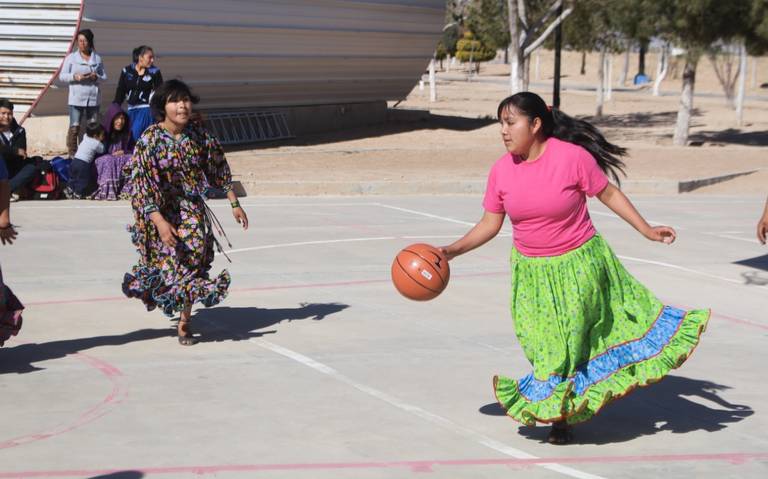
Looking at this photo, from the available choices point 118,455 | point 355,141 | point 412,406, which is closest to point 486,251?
point 412,406

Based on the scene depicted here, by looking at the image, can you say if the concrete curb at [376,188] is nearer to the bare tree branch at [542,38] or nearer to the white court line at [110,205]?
the white court line at [110,205]

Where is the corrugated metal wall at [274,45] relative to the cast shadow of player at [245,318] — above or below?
above

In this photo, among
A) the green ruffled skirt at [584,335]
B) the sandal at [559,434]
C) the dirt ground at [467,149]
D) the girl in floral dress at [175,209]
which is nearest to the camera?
the green ruffled skirt at [584,335]

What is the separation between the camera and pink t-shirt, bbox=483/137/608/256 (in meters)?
6.50

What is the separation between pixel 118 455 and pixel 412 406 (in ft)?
6.14

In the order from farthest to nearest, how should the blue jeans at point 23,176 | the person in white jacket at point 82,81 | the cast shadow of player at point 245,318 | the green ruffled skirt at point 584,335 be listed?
the person in white jacket at point 82,81 → the blue jeans at point 23,176 → the cast shadow of player at point 245,318 → the green ruffled skirt at point 584,335

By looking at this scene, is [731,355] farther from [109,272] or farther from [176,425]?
[109,272]

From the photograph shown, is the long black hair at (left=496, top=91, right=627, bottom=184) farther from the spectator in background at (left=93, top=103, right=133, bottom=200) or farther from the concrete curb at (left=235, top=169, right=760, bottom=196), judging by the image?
the concrete curb at (left=235, top=169, right=760, bottom=196)

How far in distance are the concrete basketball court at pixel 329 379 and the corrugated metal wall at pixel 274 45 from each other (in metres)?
9.58

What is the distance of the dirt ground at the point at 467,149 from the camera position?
22562mm

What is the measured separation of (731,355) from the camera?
8.87 m

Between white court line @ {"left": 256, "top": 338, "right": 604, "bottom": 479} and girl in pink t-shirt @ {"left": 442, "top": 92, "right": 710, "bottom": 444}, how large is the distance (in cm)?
Answer: 22

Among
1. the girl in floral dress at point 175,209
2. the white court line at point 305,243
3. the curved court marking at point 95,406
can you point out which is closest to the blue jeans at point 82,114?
the white court line at point 305,243

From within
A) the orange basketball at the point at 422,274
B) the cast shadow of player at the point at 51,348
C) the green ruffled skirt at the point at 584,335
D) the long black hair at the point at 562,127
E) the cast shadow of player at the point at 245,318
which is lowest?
the cast shadow of player at the point at 245,318
